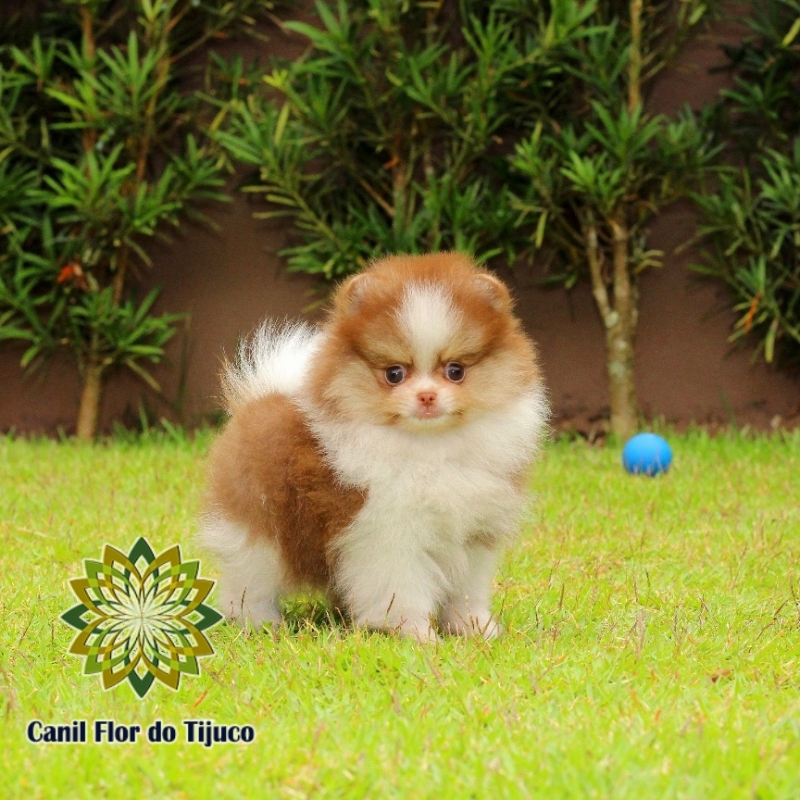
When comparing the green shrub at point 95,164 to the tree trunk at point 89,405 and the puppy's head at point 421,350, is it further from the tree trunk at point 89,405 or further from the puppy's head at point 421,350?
the puppy's head at point 421,350

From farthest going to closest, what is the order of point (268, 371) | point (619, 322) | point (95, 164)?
1. point (619, 322)
2. point (95, 164)
3. point (268, 371)

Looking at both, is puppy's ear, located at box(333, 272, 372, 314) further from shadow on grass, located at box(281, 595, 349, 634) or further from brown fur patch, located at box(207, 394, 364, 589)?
shadow on grass, located at box(281, 595, 349, 634)

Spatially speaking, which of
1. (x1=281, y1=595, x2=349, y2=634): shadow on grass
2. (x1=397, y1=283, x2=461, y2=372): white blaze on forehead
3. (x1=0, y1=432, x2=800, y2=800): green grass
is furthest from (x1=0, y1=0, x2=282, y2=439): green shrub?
(x1=397, y1=283, x2=461, y2=372): white blaze on forehead

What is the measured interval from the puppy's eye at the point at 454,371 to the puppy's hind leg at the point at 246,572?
59cm

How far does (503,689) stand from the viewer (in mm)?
2307

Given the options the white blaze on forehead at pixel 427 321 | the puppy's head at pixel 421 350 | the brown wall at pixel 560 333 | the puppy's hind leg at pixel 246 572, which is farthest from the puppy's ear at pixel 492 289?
the brown wall at pixel 560 333

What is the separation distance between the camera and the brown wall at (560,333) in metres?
6.38

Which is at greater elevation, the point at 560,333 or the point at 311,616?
the point at 560,333

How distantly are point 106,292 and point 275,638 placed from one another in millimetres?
3773

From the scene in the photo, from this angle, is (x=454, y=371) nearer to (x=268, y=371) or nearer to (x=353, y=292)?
(x=353, y=292)

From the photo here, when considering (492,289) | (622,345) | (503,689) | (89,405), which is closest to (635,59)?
(622,345)

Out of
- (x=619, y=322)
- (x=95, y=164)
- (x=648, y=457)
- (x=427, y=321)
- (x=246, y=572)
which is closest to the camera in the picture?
(x=427, y=321)

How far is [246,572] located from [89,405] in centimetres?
388

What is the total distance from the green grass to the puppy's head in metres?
0.53
